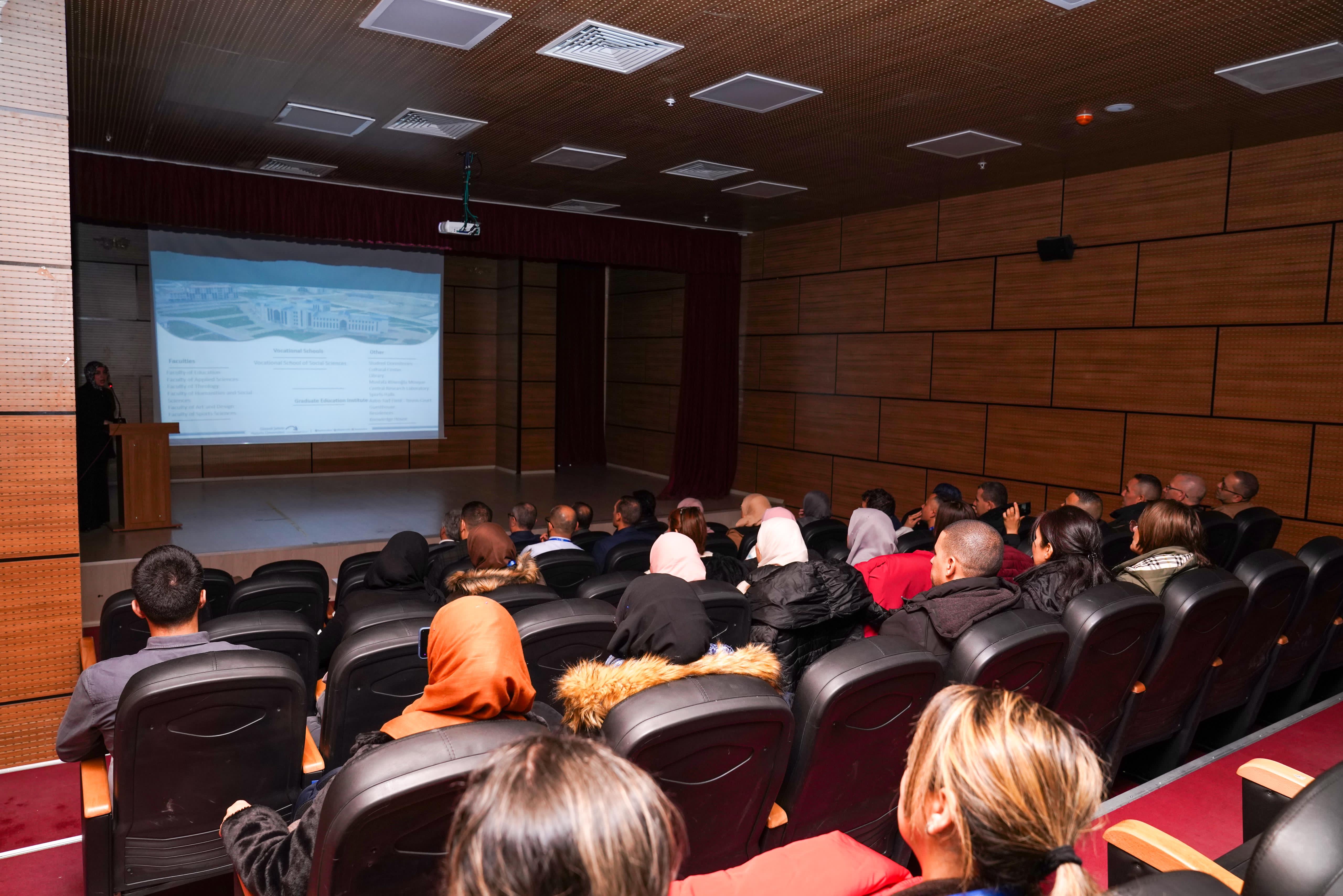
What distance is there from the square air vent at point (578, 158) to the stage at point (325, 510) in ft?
11.2

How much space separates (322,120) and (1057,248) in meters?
5.89

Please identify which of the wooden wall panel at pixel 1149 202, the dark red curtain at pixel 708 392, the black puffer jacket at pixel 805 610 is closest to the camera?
the black puffer jacket at pixel 805 610

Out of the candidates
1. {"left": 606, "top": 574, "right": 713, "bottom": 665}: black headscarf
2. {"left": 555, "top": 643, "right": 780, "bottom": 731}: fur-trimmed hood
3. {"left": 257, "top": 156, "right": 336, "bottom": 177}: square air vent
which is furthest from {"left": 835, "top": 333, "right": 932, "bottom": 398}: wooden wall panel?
{"left": 555, "top": 643, "right": 780, "bottom": 731}: fur-trimmed hood

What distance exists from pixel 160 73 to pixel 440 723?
16.3 feet

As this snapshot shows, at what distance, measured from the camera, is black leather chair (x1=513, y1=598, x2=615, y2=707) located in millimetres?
2613

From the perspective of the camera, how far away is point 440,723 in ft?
5.84

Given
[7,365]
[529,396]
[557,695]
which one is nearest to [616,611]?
[557,695]

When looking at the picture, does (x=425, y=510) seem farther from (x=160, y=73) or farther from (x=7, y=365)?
(x=7, y=365)

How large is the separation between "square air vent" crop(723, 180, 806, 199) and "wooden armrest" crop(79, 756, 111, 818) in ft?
21.7

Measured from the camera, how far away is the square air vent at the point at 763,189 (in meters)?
7.68

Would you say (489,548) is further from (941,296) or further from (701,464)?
(701,464)

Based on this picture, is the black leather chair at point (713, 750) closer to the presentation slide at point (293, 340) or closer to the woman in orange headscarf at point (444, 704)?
the woman in orange headscarf at point (444, 704)

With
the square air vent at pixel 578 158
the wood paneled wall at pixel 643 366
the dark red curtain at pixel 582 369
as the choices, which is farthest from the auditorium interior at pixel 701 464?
the dark red curtain at pixel 582 369

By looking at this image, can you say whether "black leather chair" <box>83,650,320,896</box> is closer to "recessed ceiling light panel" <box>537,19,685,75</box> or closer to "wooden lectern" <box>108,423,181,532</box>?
"recessed ceiling light panel" <box>537,19,685,75</box>
